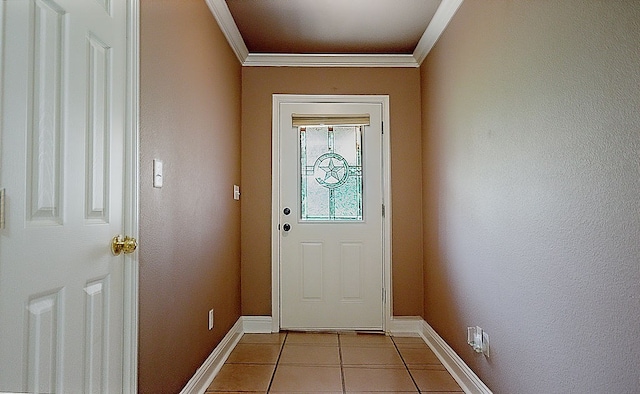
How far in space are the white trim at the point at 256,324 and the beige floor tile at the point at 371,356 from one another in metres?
0.74

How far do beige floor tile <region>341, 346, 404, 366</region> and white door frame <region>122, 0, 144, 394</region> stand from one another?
166 cm

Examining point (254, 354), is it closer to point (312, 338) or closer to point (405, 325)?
point (312, 338)

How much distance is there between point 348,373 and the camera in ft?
9.16

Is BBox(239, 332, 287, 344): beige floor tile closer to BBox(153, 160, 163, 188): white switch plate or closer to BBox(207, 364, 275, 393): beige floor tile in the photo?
BBox(207, 364, 275, 393): beige floor tile

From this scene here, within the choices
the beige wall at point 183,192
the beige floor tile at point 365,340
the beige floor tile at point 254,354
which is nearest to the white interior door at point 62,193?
the beige wall at point 183,192

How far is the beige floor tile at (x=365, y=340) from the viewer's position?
11.2ft

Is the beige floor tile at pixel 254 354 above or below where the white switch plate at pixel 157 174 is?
below

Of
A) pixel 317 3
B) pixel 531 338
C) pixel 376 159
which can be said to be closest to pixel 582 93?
pixel 531 338

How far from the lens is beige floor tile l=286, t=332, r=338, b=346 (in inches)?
136

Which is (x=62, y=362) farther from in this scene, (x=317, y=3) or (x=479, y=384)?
(x=317, y=3)

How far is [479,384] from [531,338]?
2.29 ft

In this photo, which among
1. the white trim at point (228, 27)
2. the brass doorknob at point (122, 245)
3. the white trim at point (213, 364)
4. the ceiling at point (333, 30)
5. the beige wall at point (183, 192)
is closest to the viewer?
the brass doorknob at point (122, 245)

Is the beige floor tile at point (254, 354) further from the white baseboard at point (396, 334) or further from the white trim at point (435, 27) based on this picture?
the white trim at point (435, 27)

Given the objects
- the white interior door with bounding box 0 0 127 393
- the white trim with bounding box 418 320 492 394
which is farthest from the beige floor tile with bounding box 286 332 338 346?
the white interior door with bounding box 0 0 127 393
